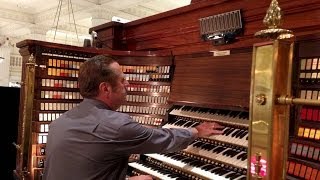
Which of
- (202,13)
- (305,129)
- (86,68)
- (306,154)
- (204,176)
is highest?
(202,13)

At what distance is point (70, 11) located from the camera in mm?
11055

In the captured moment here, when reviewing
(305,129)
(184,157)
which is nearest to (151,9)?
(184,157)

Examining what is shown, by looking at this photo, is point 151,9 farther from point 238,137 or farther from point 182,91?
point 238,137

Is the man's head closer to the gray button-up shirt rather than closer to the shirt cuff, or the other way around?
the gray button-up shirt

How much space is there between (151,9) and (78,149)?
989 centimetres

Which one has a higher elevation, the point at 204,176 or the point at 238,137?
the point at 238,137

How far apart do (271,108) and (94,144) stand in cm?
109

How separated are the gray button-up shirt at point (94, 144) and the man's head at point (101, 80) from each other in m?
0.07

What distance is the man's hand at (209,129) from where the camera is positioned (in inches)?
104

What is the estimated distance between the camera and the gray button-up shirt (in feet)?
6.61

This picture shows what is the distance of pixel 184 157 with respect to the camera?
3057mm

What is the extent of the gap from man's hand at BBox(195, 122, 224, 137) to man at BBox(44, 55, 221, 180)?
386 millimetres

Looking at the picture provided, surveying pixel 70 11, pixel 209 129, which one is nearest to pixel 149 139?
pixel 209 129

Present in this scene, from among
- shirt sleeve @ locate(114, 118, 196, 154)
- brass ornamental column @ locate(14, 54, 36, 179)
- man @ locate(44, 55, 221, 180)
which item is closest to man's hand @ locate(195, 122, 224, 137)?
shirt sleeve @ locate(114, 118, 196, 154)
